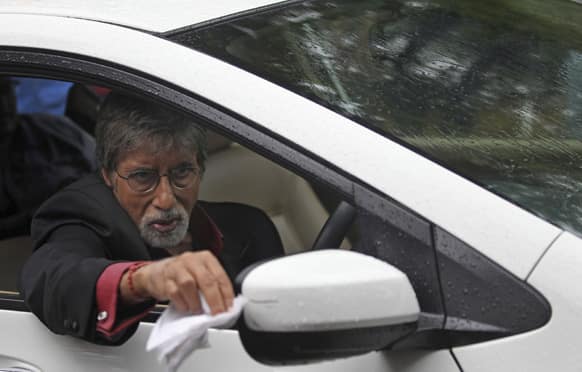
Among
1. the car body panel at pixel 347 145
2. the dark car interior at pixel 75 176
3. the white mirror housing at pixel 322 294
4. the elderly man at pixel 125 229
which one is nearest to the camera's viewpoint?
the white mirror housing at pixel 322 294

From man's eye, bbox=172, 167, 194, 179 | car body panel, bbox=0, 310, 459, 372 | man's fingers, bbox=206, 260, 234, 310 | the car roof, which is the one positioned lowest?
car body panel, bbox=0, 310, 459, 372

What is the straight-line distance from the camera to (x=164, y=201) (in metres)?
2.19

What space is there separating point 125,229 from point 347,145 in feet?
1.88

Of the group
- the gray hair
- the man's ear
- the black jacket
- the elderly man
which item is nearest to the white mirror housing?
the elderly man

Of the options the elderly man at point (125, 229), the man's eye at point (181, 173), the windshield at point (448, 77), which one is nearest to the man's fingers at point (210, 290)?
the elderly man at point (125, 229)

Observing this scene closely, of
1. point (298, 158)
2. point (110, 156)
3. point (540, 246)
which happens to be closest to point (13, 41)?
point (110, 156)

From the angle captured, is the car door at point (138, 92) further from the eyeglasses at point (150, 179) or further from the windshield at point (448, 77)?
the eyeglasses at point (150, 179)

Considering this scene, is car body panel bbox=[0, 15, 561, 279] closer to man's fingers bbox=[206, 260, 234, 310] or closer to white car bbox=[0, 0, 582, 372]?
white car bbox=[0, 0, 582, 372]

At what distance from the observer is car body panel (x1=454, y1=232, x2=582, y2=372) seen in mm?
1639

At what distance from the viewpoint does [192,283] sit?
1616 mm

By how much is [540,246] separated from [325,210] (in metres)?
0.60

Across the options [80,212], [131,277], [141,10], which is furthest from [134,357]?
[141,10]

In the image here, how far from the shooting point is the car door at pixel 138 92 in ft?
5.84

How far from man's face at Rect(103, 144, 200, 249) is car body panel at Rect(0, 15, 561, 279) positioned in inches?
11.7
